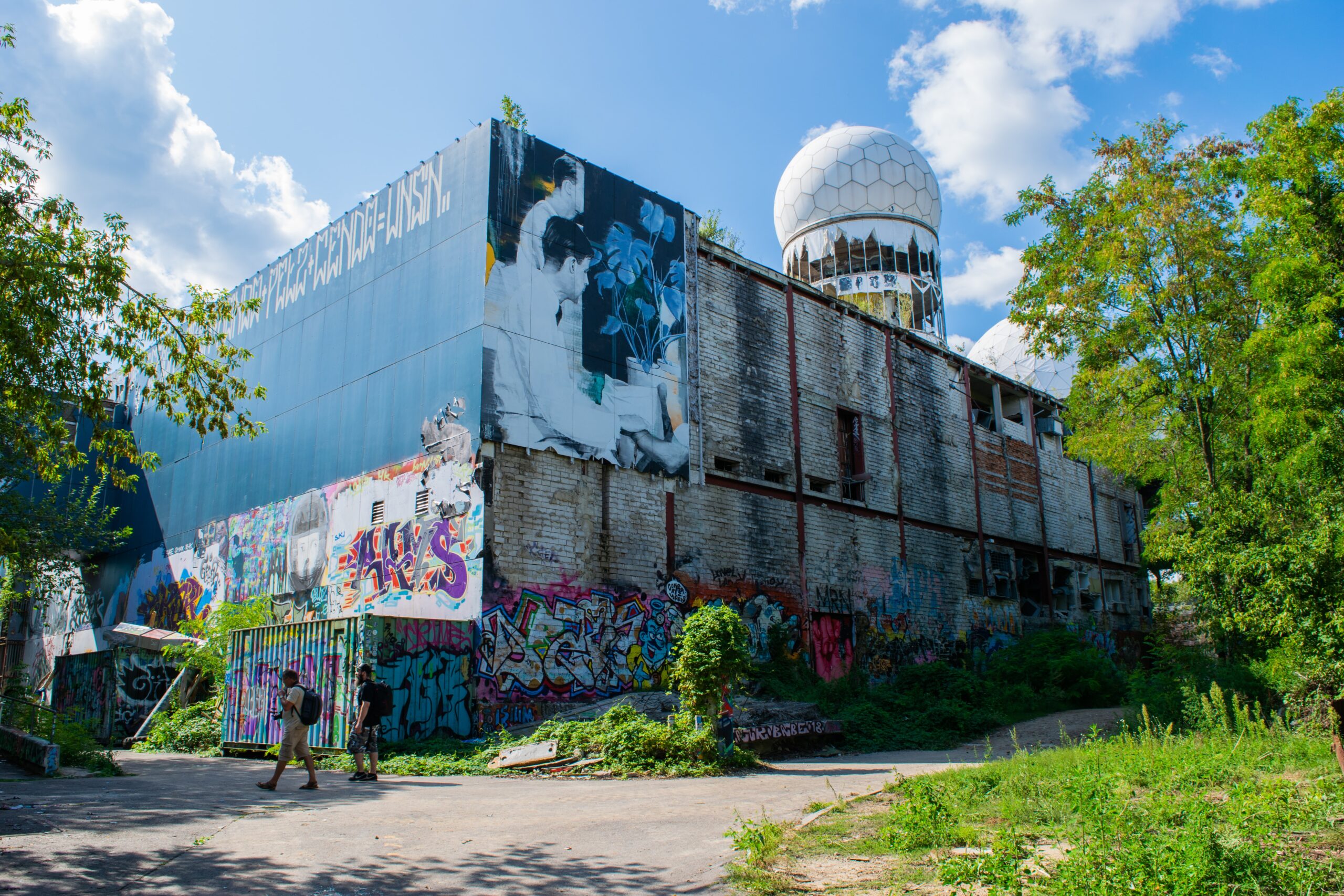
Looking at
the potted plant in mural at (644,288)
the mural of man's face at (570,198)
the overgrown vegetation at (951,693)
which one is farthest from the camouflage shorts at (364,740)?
the mural of man's face at (570,198)

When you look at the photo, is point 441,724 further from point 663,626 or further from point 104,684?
point 104,684

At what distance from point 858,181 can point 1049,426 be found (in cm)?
1083

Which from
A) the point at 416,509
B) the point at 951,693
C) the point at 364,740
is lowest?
the point at 951,693

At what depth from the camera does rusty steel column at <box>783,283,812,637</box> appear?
2034cm

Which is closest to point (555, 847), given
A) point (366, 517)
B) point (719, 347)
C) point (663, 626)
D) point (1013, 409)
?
point (663, 626)

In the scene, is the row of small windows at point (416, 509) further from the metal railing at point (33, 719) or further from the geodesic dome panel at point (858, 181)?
the geodesic dome panel at point (858, 181)

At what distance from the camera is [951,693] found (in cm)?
1923

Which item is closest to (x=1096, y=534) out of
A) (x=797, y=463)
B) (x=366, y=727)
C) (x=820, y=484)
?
(x=820, y=484)

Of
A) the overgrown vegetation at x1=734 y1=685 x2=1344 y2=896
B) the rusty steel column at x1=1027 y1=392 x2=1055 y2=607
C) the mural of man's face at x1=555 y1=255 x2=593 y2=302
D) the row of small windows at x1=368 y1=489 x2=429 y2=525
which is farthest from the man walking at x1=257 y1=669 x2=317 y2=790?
the rusty steel column at x1=1027 y1=392 x2=1055 y2=607

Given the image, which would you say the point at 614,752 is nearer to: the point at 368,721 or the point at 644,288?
the point at 368,721

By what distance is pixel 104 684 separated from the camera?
17.5 metres

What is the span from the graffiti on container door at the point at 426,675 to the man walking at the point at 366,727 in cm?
247

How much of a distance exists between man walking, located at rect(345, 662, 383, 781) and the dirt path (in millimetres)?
320

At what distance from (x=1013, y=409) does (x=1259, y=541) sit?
18.8 m
